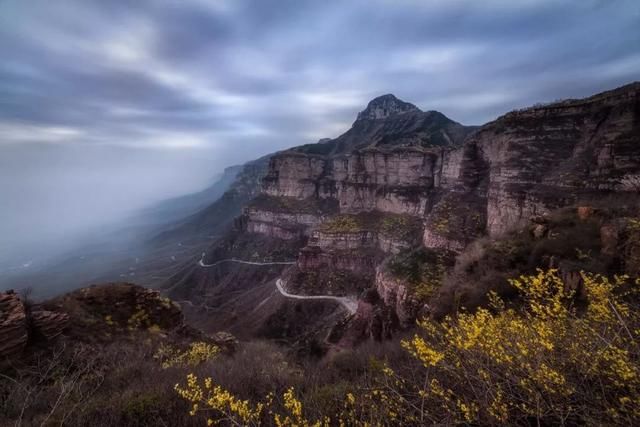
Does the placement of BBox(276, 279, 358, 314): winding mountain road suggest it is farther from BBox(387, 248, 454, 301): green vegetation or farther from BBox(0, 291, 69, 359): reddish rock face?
BBox(0, 291, 69, 359): reddish rock face

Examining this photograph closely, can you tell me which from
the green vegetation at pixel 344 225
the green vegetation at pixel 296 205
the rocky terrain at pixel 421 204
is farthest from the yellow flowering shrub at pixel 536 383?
the green vegetation at pixel 296 205

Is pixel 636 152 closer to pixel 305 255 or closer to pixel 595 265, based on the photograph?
pixel 595 265

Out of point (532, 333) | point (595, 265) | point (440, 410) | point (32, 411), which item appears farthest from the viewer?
point (595, 265)

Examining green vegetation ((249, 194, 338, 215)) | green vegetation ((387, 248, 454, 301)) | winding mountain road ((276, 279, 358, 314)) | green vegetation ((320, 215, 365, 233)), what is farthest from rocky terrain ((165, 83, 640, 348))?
winding mountain road ((276, 279, 358, 314))

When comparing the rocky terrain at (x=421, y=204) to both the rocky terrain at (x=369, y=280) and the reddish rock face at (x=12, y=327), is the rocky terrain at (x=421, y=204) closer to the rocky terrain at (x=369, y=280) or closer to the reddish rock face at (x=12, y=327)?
the rocky terrain at (x=369, y=280)

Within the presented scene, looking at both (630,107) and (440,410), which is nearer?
(440,410)

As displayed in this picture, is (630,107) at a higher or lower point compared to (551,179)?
higher

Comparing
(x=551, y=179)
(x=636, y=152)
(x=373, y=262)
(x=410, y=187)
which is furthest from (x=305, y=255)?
(x=636, y=152)

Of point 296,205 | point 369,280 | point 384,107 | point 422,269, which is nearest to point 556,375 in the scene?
point 422,269
